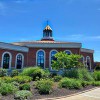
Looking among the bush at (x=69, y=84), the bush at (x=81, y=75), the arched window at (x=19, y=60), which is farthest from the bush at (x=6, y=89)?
the arched window at (x=19, y=60)

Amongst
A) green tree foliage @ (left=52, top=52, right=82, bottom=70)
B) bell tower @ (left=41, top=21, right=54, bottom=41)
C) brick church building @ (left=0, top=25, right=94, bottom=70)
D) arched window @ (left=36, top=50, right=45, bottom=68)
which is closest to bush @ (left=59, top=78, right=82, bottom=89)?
green tree foliage @ (left=52, top=52, right=82, bottom=70)

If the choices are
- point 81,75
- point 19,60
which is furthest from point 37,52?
point 81,75

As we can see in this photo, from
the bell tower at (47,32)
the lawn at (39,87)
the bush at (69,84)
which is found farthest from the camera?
the bell tower at (47,32)

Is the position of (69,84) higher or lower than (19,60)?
lower

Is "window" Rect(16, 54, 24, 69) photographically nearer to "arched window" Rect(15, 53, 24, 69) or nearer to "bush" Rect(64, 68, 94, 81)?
"arched window" Rect(15, 53, 24, 69)

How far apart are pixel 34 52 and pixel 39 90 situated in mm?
20494

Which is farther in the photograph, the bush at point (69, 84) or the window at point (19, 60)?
the window at point (19, 60)

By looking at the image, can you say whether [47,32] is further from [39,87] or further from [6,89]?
[6,89]

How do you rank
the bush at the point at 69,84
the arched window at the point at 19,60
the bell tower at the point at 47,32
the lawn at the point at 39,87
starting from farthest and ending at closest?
the bell tower at the point at 47,32, the arched window at the point at 19,60, the bush at the point at 69,84, the lawn at the point at 39,87

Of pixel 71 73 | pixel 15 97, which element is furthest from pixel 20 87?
pixel 71 73

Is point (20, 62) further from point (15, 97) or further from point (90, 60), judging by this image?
point (15, 97)

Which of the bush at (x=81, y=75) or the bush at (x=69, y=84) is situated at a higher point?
the bush at (x=81, y=75)

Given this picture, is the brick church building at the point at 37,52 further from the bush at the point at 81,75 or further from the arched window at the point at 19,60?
the bush at the point at 81,75

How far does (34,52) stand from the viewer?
33.5 m
